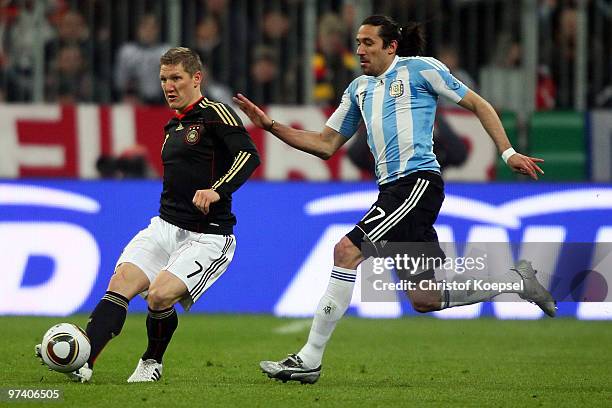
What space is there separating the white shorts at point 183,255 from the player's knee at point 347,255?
27.2 inches

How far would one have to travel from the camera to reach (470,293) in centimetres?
818

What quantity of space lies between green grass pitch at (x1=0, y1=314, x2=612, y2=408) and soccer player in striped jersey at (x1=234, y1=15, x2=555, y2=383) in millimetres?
486

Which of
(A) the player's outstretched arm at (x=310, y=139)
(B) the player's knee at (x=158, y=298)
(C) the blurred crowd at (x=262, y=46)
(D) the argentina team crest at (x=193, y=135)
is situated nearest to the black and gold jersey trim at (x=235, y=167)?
(D) the argentina team crest at (x=193, y=135)

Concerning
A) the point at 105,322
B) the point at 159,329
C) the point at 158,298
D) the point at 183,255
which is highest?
the point at 183,255

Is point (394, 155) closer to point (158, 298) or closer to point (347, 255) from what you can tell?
point (347, 255)

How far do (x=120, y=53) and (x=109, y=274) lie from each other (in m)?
3.80

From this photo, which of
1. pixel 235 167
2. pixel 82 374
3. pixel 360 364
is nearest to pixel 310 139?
pixel 235 167

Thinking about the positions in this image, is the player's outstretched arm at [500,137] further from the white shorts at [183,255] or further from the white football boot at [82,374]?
the white football boot at [82,374]

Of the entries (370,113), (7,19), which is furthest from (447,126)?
(370,113)

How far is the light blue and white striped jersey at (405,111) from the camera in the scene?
8.07 metres

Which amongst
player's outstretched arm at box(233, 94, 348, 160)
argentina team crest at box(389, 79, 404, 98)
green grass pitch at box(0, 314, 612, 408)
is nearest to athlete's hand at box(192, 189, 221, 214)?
player's outstretched arm at box(233, 94, 348, 160)

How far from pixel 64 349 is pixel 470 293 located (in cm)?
255

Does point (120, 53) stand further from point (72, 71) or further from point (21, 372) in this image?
point (21, 372)

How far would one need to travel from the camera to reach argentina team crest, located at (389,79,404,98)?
8.15 metres
